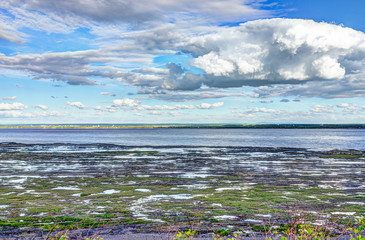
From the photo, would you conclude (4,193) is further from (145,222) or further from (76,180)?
(145,222)

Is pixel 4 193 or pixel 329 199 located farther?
pixel 4 193

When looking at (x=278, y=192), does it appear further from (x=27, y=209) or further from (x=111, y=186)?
(x=27, y=209)

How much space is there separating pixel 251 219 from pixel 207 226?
282 cm

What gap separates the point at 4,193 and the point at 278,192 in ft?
72.5

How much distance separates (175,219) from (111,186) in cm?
1225

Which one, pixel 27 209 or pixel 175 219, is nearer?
pixel 175 219

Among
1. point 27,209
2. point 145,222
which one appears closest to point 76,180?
point 27,209

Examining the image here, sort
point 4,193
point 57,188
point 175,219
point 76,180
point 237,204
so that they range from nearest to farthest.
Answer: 1. point 175,219
2. point 237,204
3. point 4,193
4. point 57,188
5. point 76,180

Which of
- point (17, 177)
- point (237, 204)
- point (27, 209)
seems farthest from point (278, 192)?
point (17, 177)

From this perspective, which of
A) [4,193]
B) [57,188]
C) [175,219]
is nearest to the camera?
[175,219]

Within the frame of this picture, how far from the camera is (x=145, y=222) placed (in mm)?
15805

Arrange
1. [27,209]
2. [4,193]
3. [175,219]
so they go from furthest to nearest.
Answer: [4,193], [27,209], [175,219]

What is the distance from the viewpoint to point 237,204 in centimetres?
1961

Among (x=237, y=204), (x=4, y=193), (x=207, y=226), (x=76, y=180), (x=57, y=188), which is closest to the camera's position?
(x=207, y=226)
